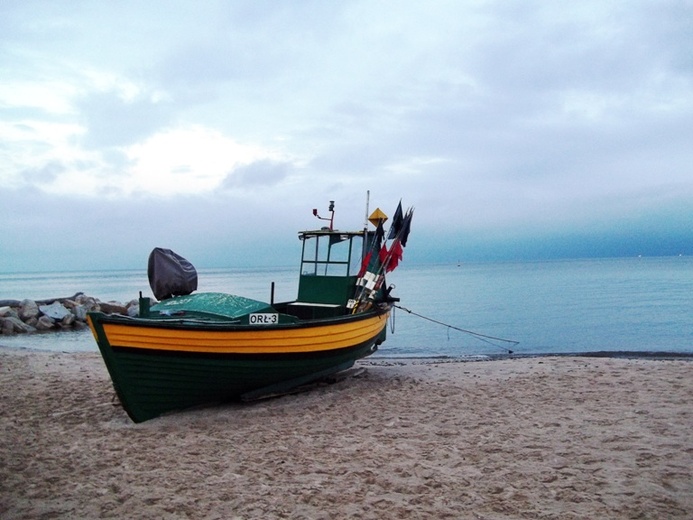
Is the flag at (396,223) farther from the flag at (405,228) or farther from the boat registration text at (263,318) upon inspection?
the boat registration text at (263,318)

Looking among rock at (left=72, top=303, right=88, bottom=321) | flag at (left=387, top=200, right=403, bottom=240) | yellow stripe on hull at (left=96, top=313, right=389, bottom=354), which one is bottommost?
rock at (left=72, top=303, right=88, bottom=321)

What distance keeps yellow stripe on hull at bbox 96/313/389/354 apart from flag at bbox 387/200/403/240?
101 inches

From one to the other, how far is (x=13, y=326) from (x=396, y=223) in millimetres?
20549

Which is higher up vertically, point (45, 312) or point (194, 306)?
point (194, 306)

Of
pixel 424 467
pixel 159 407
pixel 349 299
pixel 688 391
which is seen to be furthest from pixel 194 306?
pixel 688 391

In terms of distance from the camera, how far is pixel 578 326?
26344 millimetres

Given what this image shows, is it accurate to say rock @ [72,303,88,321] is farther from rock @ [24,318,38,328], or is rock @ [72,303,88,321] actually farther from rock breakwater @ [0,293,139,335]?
rock @ [24,318,38,328]

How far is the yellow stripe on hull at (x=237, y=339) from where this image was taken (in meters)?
7.44

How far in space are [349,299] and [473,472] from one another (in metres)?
6.22

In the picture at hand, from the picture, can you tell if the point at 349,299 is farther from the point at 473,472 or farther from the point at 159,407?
the point at 473,472

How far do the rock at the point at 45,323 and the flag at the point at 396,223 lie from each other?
2093cm

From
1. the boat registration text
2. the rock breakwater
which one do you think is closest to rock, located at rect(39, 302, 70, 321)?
the rock breakwater

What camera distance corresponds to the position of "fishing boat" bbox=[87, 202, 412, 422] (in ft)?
24.9

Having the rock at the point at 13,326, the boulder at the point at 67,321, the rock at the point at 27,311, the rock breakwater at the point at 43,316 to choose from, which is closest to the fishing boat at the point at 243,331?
the rock breakwater at the point at 43,316
